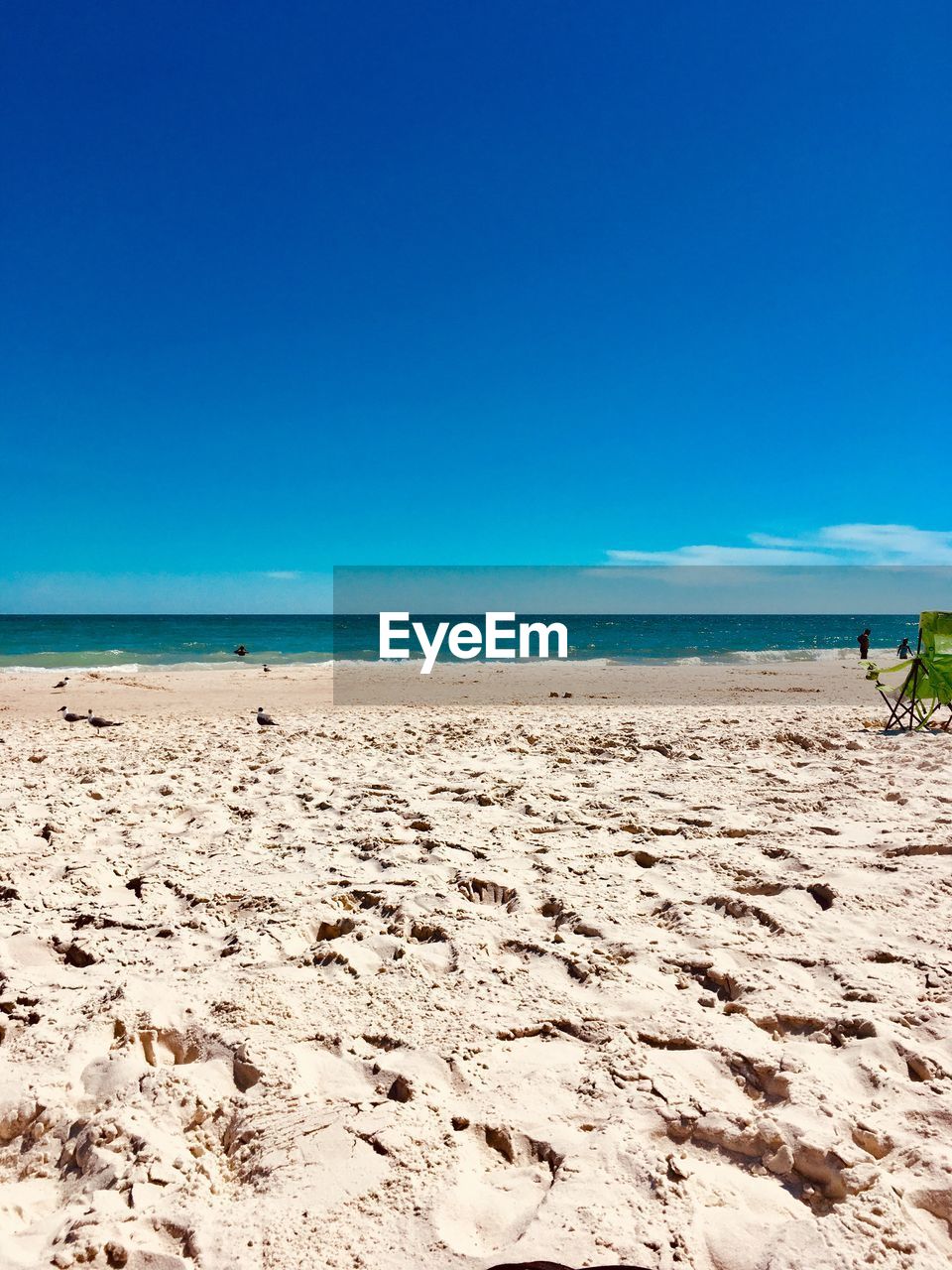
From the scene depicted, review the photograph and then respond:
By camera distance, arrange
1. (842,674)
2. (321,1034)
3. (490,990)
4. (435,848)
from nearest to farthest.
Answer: (321,1034), (490,990), (435,848), (842,674)

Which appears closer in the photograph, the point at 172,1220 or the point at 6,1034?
the point at 172,1220

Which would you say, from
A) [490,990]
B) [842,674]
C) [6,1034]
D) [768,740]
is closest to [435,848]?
[490,990]

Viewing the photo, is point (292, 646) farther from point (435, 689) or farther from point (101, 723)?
point (101, 723)

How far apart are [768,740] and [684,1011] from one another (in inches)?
209

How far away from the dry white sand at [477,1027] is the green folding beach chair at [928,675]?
11.8 ft

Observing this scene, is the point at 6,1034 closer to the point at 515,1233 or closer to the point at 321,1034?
the point at 321,1034

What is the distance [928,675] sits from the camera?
8.48 m

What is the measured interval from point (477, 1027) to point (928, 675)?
26.3 ft

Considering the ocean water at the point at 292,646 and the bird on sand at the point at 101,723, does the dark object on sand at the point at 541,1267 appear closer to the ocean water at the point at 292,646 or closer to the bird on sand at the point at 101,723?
the bird on sand at the point at 101,723

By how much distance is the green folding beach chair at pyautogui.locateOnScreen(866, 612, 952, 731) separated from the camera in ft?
27.4

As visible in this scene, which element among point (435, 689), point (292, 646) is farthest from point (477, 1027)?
point (292, 646)

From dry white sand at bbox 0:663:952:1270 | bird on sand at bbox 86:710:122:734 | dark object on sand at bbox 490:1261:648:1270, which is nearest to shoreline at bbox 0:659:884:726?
bird on sand at bbox 86:710:122:734

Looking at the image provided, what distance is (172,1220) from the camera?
1785 mm

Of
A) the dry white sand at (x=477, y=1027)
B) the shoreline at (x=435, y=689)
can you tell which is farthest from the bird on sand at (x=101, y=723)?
the dry white sand at (x=477, y=1027)
